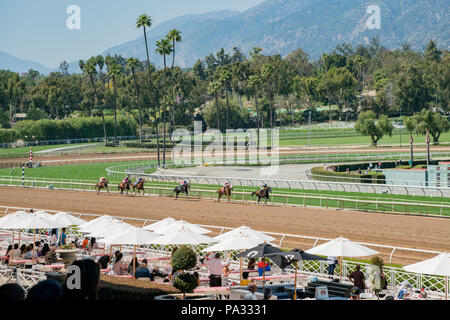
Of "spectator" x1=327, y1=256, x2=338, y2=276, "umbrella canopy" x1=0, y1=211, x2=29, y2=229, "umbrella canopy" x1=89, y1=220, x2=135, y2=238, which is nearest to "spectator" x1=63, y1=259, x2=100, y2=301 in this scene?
"spectator" x1=327, y1=256, x2=338, y2=276

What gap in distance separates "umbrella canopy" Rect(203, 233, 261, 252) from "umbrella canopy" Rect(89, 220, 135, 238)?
281cm

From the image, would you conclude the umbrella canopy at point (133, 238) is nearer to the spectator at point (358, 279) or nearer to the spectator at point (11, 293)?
the spectator at point (358, 279)

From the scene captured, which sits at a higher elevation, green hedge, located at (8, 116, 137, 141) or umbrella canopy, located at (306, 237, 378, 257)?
green hedge, located at (8, 116, 137, 141)

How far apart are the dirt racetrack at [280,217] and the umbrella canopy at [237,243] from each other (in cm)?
536

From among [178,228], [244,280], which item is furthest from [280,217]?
[244,280]

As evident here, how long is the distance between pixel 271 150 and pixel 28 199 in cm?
4087

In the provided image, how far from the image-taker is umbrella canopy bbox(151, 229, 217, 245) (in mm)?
13891

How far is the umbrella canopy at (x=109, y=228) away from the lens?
15283 millimetres

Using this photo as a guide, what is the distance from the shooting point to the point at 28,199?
32.3 meters

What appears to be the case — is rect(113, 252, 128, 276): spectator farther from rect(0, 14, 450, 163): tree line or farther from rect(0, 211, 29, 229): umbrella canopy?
rect(0, 14, 450, 163): tree line

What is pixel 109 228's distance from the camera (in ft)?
51.0

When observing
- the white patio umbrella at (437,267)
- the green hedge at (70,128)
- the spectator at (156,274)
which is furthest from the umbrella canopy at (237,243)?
the green hedge at (70,128)

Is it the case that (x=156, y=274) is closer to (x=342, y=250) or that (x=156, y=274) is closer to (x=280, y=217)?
(x=342, y=250)
